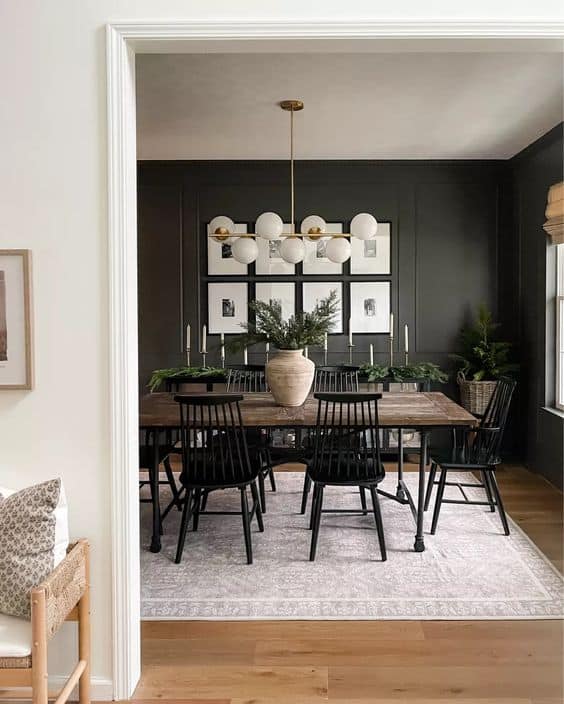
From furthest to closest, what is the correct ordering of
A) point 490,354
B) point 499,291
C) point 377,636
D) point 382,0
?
point 499,291, point 490,354, point 377,636, point 382,0

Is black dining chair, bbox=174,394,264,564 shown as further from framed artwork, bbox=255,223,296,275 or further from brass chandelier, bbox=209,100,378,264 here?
framed artwork, bbox=255,223,296,275

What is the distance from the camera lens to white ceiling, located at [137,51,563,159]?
384 centimetres

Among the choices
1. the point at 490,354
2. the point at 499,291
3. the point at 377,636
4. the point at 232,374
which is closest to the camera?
the point at 377,636

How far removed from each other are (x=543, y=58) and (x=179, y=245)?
3.69 m

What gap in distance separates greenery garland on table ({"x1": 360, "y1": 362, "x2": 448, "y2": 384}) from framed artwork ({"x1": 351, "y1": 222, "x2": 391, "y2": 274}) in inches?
38.1

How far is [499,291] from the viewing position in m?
6.43

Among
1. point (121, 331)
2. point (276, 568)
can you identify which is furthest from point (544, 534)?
point (121, 331)

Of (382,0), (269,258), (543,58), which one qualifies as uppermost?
(543,58)

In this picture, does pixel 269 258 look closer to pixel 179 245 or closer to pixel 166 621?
pixel 179 245

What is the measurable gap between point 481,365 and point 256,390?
210 centimetres

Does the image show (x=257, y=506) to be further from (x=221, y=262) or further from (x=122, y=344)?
(x=221, y=262)

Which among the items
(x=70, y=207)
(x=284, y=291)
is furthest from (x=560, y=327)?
(x=70, y=207)

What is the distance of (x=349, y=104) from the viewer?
15.1 feet

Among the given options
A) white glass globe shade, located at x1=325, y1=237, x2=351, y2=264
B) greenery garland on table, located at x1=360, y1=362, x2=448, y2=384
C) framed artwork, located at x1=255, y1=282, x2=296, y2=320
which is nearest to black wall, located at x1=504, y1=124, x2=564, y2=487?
greenery garland on table, located at x1=360, y1=362, x2=448, y2=384
